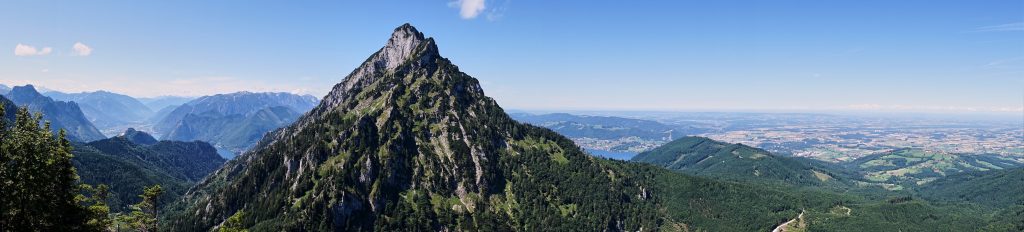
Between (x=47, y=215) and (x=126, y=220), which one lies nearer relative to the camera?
(x=47, y=215)

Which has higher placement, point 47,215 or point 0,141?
point 0,141

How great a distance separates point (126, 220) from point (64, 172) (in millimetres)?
10181

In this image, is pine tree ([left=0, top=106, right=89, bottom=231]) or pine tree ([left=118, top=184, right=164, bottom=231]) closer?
pine tree ([left=0, top=106, right=89, bottom=231])

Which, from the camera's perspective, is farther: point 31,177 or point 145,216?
point 145,216

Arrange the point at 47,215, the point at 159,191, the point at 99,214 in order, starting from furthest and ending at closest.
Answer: the point at 159,191 < the point at 99,214 < the point at 47,215

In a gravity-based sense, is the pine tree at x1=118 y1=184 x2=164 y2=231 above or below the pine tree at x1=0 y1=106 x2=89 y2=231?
below

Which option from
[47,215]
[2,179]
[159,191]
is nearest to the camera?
[2,179]

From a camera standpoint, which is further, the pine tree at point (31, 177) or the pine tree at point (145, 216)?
the pine tree at point (145, 216)

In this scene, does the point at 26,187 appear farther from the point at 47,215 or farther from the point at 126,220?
the point at 126,220

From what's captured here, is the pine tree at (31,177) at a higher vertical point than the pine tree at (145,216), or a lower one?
higher

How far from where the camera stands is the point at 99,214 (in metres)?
56.7

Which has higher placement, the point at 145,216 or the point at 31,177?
the point at 31,177

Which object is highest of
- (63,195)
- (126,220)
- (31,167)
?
(31,167)

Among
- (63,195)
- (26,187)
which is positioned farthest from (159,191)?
(26,187)
